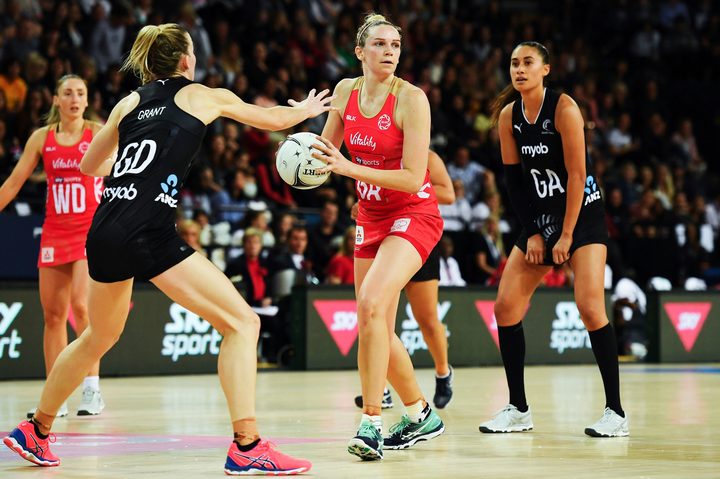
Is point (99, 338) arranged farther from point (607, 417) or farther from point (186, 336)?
point (186, 336)

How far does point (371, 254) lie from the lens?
7297 mm

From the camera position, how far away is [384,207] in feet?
23.4

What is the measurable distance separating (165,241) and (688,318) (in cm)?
1239

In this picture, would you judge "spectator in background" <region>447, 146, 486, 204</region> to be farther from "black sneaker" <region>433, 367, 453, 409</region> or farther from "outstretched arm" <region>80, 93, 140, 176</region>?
"outstretched arm" <region>80, 93, 140, 176</region>

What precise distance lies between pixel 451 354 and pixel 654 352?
311cm

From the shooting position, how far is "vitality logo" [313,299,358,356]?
1468 cm

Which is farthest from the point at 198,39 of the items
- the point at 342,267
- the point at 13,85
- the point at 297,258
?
the point at 342,267

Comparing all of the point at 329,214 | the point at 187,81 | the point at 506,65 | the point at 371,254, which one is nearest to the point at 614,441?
the point at 371,254

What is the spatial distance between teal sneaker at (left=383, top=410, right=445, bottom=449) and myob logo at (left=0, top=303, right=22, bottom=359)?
22.2 ft

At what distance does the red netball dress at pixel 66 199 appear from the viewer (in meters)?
9.15

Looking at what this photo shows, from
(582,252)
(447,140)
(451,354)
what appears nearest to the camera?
A: (582,252)

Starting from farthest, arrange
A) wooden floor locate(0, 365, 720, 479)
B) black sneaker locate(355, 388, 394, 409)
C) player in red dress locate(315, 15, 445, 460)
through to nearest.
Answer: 1. black sneaker locate(355, 388, 394, 409)
2. player in red dress locate(315, 15, 445, 460)
3. wooden floor locate(0, 365, 720, 479)

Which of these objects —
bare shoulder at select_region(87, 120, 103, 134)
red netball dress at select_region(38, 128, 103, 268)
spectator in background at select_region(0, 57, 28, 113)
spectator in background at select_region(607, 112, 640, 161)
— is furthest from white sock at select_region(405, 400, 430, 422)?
spectator in background at select_region(607, 112, 640, 161)

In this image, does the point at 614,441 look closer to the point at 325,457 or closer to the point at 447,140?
the point at 325,457
